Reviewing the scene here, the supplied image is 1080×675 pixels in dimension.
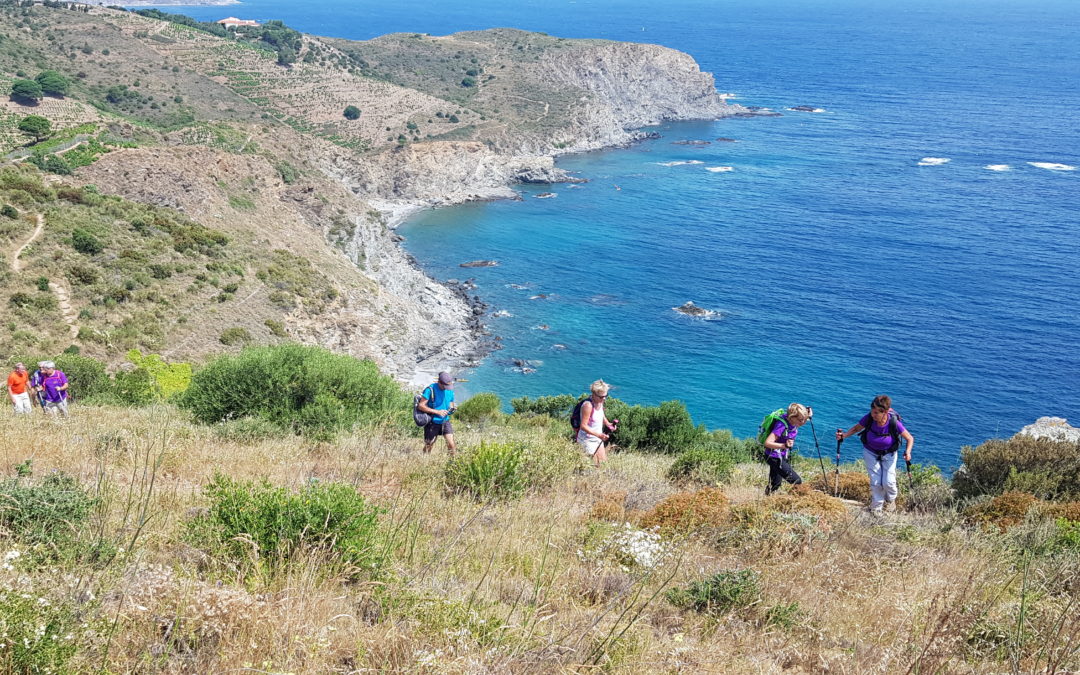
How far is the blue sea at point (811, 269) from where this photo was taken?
45.2 m

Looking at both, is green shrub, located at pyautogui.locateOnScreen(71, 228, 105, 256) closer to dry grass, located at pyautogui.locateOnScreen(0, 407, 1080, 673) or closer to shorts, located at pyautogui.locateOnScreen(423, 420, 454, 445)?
shorts, located at pyautogui.locateOnScreen(423, 420, 454, 445)

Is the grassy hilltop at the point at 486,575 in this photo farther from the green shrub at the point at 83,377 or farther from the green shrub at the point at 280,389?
the green shrub at the point at 83,377

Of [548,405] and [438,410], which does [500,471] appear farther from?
[548,405]

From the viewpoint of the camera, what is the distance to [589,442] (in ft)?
35.1

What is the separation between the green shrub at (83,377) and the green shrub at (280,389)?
5901mm

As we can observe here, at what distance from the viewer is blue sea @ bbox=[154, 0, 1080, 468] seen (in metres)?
45.2

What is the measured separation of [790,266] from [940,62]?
411ft

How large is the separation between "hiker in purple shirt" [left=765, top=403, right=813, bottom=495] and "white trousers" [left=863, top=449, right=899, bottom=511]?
3.11 ft

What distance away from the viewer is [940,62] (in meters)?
159

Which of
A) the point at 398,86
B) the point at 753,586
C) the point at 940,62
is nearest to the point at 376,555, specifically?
the point at 753,586

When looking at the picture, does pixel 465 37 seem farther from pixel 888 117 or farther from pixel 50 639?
pixel 50 639

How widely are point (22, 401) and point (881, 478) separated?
14.4m

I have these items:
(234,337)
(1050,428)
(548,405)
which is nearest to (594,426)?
(548,405)

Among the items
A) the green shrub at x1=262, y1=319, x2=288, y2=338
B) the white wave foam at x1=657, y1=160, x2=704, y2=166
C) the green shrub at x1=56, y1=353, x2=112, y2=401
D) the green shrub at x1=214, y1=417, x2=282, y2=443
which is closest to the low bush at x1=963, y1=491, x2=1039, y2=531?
the green shrub at x1=214, y1=417, x2=282, y2=443
